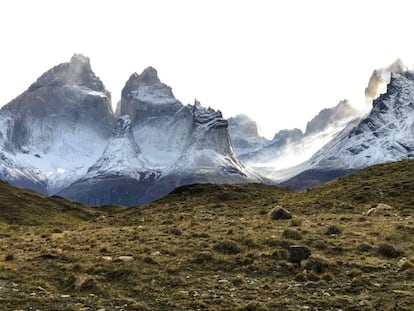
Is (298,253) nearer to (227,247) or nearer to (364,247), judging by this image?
(227,247)

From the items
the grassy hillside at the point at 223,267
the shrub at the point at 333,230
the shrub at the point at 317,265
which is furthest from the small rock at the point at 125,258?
the shrub at the point at 333,230

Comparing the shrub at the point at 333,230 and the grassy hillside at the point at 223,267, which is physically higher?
the shrub at the point at 333,230

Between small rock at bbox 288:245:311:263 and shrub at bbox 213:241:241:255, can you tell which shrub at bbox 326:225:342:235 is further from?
shrub at bbox 213:241:241:255

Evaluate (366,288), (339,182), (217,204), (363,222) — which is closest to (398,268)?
(366,288)

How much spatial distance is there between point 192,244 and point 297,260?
7942 mm

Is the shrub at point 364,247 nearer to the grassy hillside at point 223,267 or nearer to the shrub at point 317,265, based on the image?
the grassy hillside at point 223,267

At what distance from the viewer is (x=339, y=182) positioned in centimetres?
7788

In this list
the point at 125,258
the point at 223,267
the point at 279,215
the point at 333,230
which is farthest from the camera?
the point at 279,215

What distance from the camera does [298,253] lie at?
31.6m

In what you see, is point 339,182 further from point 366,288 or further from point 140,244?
point 366,288

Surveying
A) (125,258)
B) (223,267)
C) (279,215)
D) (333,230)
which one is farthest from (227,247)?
(279,215)

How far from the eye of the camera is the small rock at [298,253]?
31.4 metres

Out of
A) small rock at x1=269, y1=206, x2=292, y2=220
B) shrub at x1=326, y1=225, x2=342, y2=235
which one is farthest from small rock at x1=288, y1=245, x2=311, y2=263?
small rock at x1=269, y1=206, x2=292, y2=220

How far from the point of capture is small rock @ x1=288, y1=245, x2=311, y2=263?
31406 millimetres
